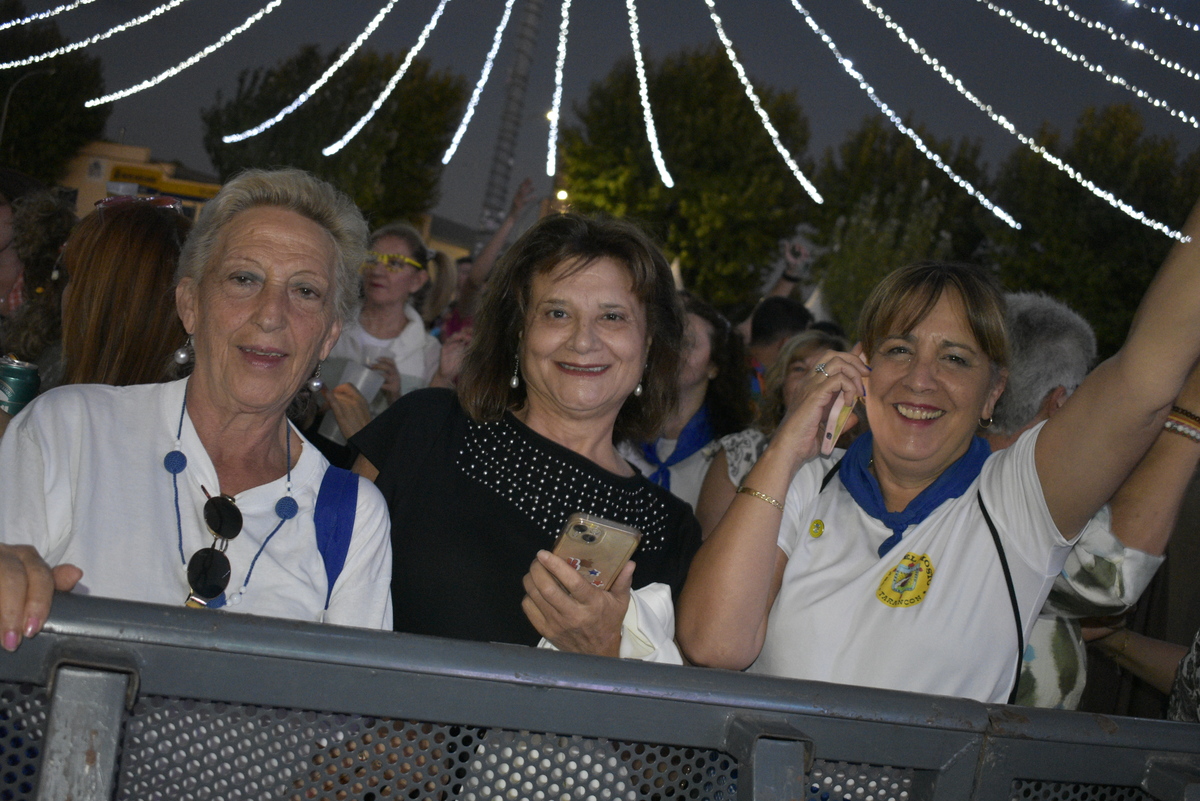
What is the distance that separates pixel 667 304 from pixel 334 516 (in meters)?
1.22

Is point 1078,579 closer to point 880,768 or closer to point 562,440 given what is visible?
point 880,768

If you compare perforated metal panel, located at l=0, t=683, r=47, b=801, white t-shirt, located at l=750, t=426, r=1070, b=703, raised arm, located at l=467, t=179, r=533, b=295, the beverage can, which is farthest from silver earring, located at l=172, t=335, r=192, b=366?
raised arm, located at l=467, t=179, r=533, b=295

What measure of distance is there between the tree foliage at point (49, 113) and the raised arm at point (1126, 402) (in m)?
35.8

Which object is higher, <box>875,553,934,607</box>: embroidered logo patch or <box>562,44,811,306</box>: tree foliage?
<box>562,44,811,306</box>: tree foliage

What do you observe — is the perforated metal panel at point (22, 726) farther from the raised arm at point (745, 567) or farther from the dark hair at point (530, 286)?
the dark hair at point (530, 286)

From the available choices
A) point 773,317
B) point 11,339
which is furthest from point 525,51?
point 11,339

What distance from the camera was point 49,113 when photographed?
33750 mm

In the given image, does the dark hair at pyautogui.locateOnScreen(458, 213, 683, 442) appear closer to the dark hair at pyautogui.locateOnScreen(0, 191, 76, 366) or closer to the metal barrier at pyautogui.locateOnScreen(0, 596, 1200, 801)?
the dark hair at pyautogui.locateOnScreen(0, 191, 76, 366)

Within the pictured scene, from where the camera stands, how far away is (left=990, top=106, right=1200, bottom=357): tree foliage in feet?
78.5

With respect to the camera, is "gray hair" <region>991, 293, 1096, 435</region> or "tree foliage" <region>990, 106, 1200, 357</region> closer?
"gray hair" <region>991, 293, 1096, 435</region>

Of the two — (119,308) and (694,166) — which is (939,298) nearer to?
(119,308)

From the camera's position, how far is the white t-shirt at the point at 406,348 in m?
5.68

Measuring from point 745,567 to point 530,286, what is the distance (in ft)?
3.48

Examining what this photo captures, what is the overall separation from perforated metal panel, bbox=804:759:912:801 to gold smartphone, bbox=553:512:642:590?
0.51 metres
